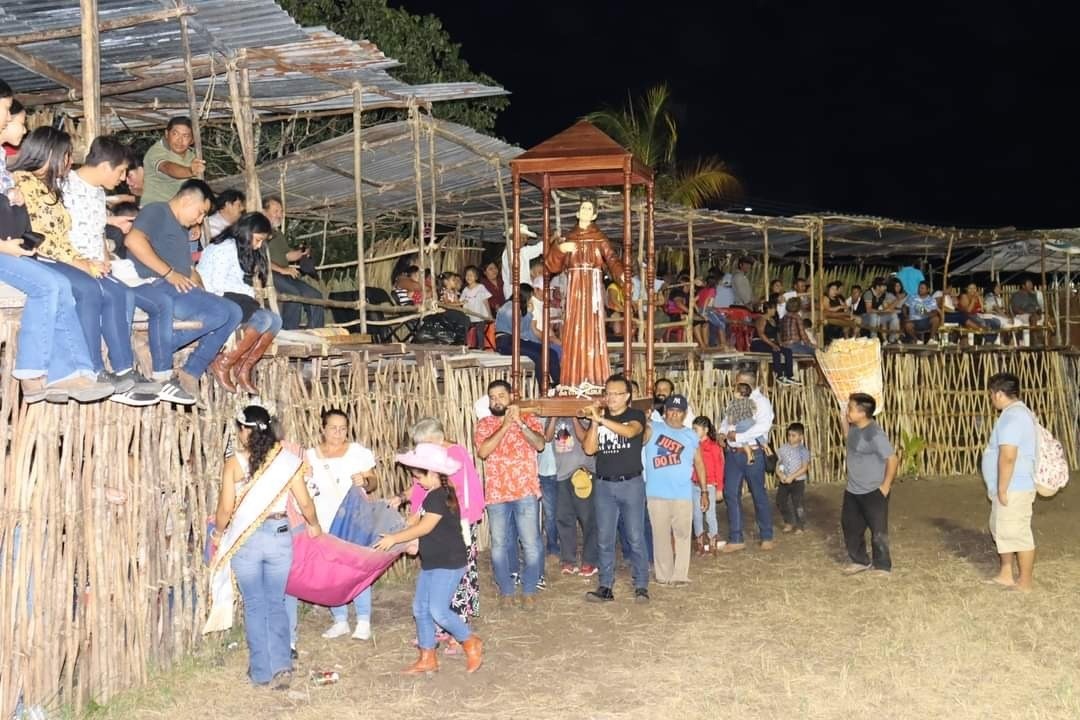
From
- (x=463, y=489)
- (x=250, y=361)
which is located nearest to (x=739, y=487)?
(x=463, y=489)

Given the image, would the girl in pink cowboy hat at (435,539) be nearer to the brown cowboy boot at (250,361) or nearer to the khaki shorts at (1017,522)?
the brown cowboy boot at (250,361)

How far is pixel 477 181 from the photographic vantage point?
37.0ft

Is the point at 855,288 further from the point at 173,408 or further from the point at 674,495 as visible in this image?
the point at 173,408

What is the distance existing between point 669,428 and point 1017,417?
102 inches

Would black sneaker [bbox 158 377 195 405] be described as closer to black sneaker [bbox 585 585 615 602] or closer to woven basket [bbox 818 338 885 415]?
black sneaker [bbox 585 585 615 602]

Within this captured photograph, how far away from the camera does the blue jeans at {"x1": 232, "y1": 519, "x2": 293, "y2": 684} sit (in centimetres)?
613

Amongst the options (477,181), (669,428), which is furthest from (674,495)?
(477,181)

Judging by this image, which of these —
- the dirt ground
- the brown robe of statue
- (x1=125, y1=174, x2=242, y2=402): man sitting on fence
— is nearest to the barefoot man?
the dirt ground

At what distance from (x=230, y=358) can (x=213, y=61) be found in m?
2.13

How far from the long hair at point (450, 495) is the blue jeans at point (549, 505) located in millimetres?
2810

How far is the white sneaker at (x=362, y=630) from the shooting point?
757 centimetres

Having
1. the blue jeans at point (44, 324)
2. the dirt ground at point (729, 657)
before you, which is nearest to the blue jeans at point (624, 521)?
the dirt ground at point (729, 657)

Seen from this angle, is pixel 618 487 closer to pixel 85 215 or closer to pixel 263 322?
pixel 263 322

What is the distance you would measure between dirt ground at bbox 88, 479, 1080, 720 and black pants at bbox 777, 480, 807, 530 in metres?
1.59
